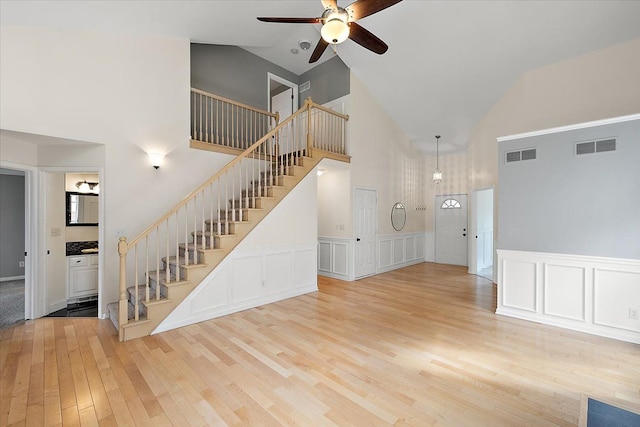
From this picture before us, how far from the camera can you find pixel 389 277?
6.67 metres

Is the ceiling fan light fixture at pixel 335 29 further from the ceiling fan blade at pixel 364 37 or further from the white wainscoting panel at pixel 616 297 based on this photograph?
the white wainscoting panel at pixel 616 297

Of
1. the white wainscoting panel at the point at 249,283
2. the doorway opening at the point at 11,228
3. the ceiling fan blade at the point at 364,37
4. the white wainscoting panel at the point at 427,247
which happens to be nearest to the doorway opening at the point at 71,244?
the white wainscoting panel at the point at 249,283

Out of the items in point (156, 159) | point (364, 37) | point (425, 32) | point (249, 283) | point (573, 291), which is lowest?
point (249, 283)

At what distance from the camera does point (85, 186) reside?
215 inches

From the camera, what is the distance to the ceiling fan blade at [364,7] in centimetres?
261

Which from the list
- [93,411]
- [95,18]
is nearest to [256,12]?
[95,18]

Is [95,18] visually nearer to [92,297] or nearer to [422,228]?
[92,297]

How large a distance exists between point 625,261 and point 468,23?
4.14 m

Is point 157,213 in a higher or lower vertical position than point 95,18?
lower

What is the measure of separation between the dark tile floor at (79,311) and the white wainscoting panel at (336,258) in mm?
4310

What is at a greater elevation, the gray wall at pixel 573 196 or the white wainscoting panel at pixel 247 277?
the gray wall at pixel 573 196

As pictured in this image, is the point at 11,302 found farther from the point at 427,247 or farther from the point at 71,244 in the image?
the point at 427,247

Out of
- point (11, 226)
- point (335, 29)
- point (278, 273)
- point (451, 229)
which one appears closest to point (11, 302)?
point (11, 226)

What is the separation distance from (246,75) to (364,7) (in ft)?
15.5
